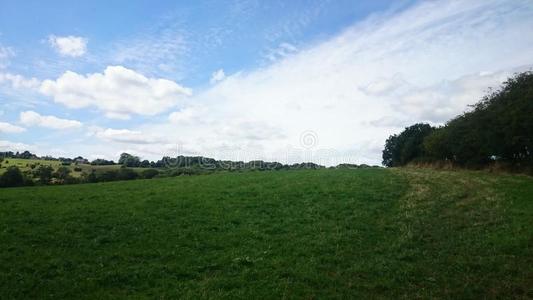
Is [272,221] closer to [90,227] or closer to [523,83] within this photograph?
[90,227]

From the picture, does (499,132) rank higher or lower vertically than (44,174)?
higher

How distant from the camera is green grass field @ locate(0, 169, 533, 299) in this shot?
11516mm

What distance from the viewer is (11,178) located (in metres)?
48.6

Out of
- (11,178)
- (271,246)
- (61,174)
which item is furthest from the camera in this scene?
(61,174)

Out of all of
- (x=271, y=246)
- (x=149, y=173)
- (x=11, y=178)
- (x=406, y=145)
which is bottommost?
(x=271, y=246)

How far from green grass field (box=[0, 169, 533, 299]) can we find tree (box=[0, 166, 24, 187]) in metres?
27.4

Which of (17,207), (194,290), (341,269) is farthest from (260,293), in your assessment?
(17,207)

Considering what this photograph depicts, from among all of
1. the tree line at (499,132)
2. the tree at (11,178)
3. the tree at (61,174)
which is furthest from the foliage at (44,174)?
the tree line at (499,132)

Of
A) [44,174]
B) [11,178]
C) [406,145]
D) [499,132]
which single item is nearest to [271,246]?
[499,132]

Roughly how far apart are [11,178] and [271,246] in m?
44.8

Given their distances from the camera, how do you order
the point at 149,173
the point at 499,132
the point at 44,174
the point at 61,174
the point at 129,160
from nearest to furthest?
the point at 499,132 < the point at 44,174 < the point at 61,174 < the point at 149,173 < the point at 129,160

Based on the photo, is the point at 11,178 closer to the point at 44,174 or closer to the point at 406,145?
the point at 44,174

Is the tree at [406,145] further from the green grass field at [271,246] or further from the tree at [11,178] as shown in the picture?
the tree at [11,178]

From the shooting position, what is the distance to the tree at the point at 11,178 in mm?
48094
